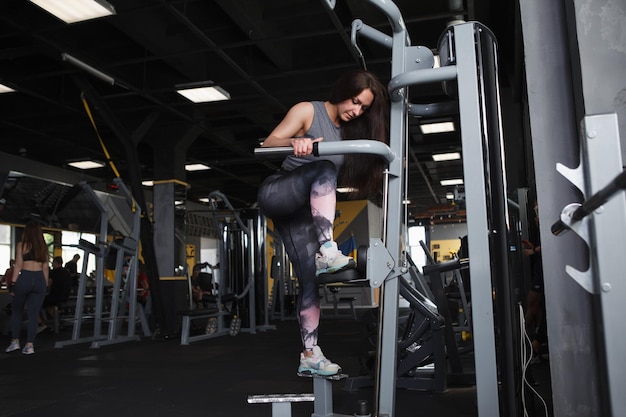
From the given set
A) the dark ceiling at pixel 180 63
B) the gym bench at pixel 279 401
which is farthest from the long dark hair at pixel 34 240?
the gym bench at pixel 279 401

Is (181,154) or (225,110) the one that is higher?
(225,110)

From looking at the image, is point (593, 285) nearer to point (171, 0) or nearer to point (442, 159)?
point (171, 0)

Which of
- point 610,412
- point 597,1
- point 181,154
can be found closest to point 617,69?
point 597,1

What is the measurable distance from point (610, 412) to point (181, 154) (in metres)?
8.86

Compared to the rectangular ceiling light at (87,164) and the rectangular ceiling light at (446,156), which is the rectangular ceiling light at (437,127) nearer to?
the rectangular ceiling light at (446,156)

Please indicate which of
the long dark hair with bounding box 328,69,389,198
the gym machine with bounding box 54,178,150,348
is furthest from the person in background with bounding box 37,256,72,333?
the long dark hair with bounding box 328,69,389,198

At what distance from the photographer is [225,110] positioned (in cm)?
891

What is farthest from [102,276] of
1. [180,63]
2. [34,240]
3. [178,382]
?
[178,382]

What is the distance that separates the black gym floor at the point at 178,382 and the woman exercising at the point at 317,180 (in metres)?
0.91

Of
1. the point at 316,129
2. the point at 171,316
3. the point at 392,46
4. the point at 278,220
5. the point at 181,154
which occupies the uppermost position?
the point at 181,154

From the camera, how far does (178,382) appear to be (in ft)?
12.5

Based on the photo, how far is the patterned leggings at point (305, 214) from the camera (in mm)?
1954

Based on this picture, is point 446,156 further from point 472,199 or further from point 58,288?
point 472,199

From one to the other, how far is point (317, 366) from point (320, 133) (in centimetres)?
86
